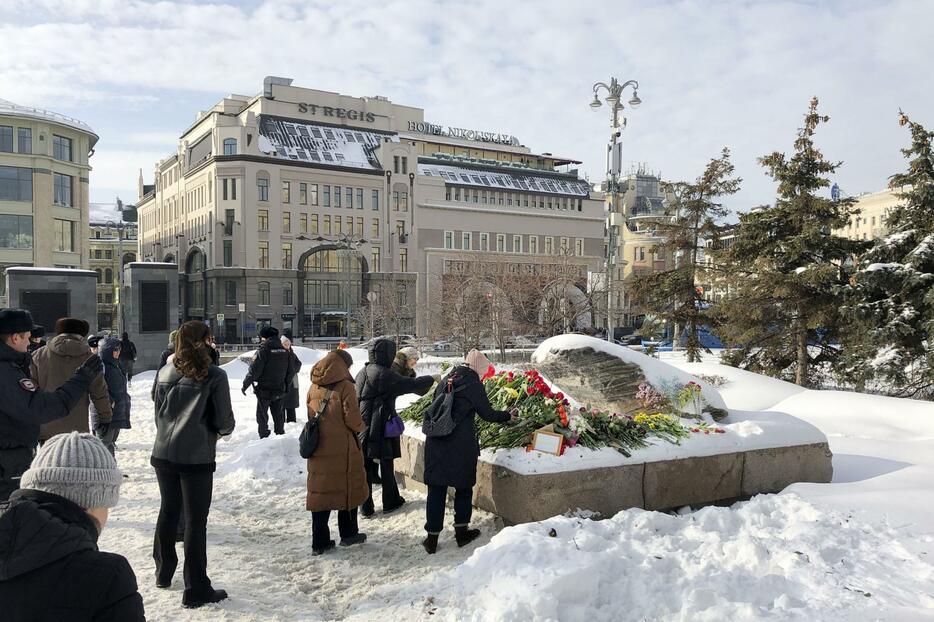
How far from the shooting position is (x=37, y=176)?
5288 centimetres

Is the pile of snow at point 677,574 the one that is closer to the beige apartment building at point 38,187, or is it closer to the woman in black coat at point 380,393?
the woman in black coat at point 380,393

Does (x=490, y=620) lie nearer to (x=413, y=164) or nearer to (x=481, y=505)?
(x=481, y=505)

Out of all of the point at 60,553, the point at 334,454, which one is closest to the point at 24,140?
the point at 334,454

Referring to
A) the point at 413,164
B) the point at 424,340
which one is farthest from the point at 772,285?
the point at 413,164

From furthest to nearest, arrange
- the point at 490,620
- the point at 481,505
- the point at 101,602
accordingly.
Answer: the point at 481,505, the point at 490,620, the point at 101,602

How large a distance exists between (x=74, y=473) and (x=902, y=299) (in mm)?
16319

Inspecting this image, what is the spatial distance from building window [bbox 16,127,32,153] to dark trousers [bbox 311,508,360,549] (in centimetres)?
5793

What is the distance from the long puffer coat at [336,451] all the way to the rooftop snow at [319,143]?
58226mm

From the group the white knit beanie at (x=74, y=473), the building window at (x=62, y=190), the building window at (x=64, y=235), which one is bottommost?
the white knit beanie at (x=74, y=473)

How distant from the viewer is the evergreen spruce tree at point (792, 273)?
16.3m

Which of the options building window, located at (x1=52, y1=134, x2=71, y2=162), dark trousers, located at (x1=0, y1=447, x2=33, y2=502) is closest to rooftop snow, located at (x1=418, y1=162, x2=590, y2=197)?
building window, located at (x1=52, y1=134, x2=71, y2=162)

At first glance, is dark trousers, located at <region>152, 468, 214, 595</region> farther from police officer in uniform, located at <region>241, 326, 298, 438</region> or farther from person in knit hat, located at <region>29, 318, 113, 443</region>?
police officer in uniform, located at <region>241, 326, 298, 438</region>

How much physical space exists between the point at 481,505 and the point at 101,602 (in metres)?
5.06

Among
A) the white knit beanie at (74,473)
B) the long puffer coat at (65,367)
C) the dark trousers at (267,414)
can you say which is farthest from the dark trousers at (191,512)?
the dark trousers at (267,414)
